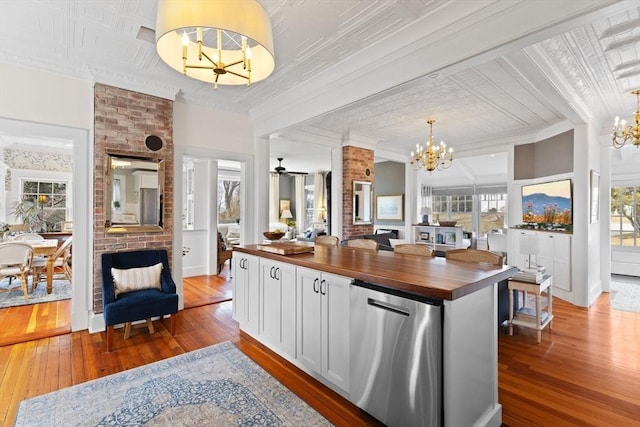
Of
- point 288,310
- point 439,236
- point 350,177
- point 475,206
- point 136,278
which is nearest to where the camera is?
point 288,310

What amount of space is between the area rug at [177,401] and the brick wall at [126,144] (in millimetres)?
1480

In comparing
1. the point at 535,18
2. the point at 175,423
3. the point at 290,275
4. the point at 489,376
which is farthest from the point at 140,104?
the point at 489,376

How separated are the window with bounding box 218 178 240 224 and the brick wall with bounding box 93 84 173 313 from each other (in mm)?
5265

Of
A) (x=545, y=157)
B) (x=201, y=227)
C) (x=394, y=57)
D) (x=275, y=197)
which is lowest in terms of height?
(x=201, y=227)

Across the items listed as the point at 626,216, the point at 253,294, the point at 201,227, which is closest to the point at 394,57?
the point at 253,294

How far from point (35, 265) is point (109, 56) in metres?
3.95

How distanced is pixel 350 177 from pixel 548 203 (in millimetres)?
3417

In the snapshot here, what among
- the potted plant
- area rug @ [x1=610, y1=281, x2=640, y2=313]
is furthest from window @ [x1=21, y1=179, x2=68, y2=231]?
area rug @ [x1=610, y1=281, x2=640, y2=313]

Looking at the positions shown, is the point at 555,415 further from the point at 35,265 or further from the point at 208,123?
the point at 35,265

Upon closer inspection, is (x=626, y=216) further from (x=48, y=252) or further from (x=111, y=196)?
(x=48, y=252)

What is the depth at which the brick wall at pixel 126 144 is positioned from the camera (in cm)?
347

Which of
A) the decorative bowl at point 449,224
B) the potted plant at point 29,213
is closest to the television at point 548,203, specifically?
the decorative bowl at point 449,224

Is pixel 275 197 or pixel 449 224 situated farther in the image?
pixel 275 197

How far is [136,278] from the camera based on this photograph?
3.37 m
